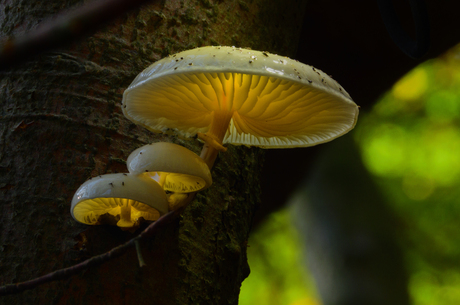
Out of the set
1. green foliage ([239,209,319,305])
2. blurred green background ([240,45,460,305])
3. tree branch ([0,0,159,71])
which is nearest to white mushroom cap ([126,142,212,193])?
tree branch ([0,0,159,71])

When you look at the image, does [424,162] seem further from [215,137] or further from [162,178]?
[162,178]

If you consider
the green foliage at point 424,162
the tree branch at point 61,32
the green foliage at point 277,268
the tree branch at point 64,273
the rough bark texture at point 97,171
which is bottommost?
the green foliage at point 277,268

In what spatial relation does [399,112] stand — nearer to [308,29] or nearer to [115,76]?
[308,29]

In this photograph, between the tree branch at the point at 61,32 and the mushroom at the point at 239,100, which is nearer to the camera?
the tree branch at the point at 61,32

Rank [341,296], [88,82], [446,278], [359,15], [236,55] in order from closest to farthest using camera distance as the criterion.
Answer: [236,55]
[88,82]
[359,15]
[446,278]
[341,296]

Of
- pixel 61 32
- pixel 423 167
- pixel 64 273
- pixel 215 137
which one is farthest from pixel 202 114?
pixel 423 167

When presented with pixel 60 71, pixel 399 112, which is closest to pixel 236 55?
pixel 60 71

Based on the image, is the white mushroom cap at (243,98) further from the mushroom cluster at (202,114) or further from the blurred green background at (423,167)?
the blurred green background at (423,167)

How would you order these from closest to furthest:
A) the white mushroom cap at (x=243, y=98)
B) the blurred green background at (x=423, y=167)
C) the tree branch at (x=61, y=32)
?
the tree branch at (x=61, y=32), the white mushroom cap at (x=243, y=98), the blurred green background at (x=423, y=167)

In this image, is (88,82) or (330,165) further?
(330,165)

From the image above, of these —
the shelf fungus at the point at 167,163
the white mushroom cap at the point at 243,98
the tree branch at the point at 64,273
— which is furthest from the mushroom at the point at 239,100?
the tree branch at the point at 64,273
